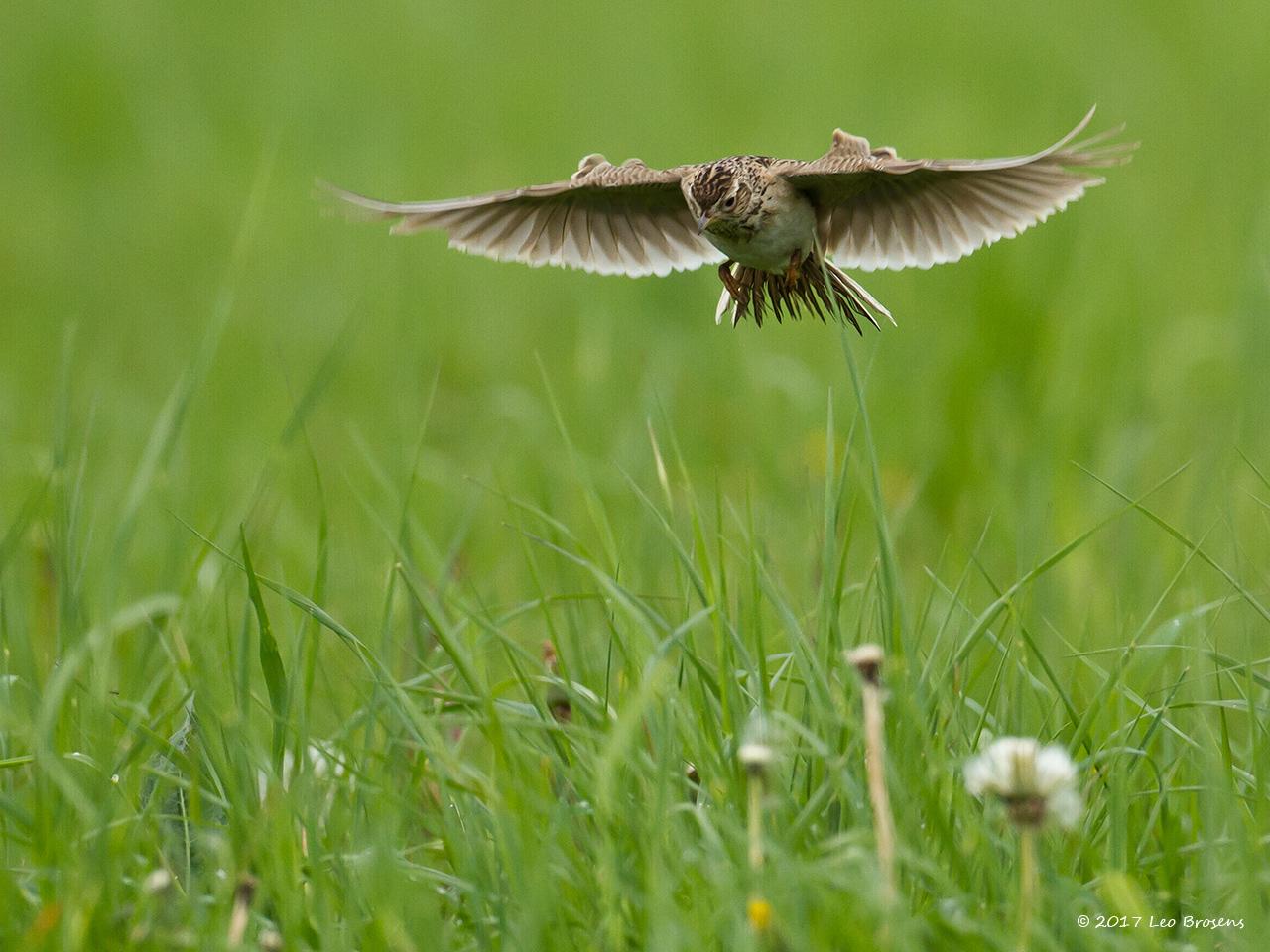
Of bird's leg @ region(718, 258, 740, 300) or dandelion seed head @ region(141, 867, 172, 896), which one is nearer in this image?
dandelion seed head @ region(141, 867, 172, 896)

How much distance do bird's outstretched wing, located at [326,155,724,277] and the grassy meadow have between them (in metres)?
0.40

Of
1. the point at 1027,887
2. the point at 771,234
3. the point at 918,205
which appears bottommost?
the point at 1027,887

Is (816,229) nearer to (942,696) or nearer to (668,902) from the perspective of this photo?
(942,696)

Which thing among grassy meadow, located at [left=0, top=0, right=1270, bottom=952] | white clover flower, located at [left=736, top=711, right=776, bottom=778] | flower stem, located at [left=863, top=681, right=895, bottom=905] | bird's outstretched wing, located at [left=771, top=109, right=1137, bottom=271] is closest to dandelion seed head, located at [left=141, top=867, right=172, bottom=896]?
grassy meadow, located at [left=0, top=0, right=1270, bottom=952]

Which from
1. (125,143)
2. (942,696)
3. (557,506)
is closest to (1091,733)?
(942,696)

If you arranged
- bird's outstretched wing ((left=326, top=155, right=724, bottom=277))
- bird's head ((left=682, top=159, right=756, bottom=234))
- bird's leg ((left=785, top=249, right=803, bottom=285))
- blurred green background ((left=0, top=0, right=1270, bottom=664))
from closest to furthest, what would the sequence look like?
bird's head ((left=682, top=159, right=756, bottom=234)) → bird's leg ((left=785, top=249, right=803, bottom=285)) → bird's outstretched wing ((left=326, top=155, right=724, bottom=277)) → blurred green background ((left=0, top=0, right=1270, bottom=664))

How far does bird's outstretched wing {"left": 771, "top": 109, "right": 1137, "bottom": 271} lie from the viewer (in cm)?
372

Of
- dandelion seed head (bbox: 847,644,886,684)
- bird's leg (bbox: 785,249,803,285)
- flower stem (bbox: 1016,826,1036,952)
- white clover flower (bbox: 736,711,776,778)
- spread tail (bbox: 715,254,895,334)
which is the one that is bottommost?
flower stem (bbox: 1016,826,1036,952)

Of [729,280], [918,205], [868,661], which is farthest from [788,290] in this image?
[868,661]

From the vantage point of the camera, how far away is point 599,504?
3359 millimetres

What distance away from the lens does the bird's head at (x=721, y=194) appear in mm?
3520

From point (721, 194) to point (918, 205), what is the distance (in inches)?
25.9

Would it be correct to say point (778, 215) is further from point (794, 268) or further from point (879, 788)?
point (879, 788)

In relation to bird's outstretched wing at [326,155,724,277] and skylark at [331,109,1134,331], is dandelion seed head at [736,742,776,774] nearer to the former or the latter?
skylark at [331,109,1134,331]
